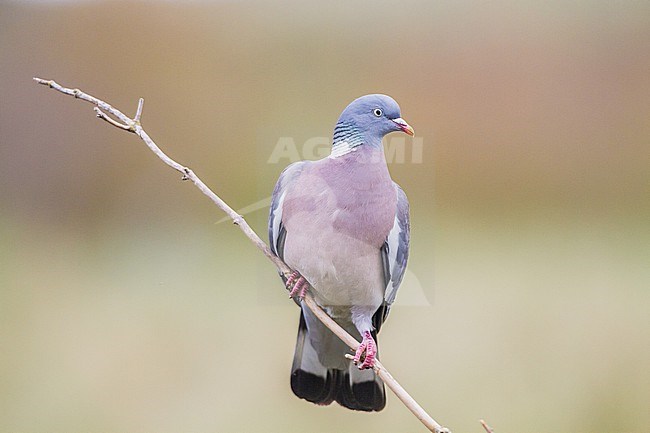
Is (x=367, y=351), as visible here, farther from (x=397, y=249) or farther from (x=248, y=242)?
(x=248, y=242)

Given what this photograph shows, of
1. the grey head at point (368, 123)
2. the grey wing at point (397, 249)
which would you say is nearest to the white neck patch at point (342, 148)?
the grey head at point (368, 123)

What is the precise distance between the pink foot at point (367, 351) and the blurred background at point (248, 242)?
0.23m

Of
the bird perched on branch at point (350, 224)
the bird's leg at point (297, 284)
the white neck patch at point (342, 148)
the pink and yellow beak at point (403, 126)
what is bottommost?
the bird's leg at point (297, 284)

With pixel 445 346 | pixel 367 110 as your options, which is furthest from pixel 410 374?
pixel 367 110

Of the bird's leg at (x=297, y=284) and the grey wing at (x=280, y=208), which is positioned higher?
the grey wing at (x=280, y=208)

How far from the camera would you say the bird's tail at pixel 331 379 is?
129 centimetres

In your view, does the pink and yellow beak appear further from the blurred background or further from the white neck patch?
the blurred background

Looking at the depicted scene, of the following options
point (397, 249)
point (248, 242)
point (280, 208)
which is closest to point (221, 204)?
point (280, 208)

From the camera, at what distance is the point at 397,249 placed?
116 cm

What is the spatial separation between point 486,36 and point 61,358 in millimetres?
1328

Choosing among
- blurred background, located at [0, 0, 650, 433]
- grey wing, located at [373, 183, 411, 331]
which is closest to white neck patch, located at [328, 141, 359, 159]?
grey wing, located at [373, 183, 411, 331]

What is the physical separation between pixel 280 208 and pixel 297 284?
135mm

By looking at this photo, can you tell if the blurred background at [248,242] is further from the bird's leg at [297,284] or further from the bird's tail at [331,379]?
the bird's leg at [297,284]

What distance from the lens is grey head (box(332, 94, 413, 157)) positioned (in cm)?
102
